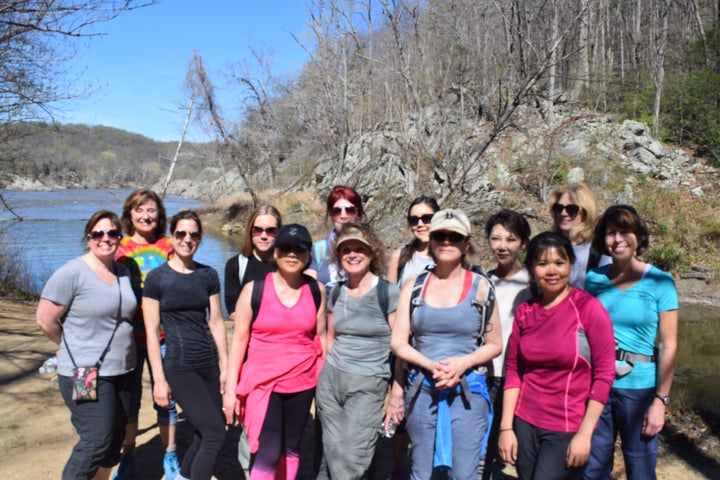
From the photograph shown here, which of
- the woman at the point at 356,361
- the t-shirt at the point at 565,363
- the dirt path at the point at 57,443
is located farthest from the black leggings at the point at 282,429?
the t-shirt at the point at 565,363

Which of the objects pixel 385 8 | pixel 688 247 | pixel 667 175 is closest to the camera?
pixel 385 8

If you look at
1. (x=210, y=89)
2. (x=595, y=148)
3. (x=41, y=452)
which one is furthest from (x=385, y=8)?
(x=210, y=89)

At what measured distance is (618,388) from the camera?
107 inches

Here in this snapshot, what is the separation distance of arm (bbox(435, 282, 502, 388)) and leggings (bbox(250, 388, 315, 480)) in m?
0.92

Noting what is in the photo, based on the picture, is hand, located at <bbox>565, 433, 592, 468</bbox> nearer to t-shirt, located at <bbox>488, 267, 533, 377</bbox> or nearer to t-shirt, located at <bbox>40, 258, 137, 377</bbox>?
t-shirt, located at <bbox>488, 267, 533, 377</bbox>

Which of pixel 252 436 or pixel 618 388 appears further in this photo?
pixel 252 436

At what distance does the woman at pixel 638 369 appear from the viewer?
2.69 m

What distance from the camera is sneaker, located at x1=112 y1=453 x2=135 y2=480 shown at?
366cm

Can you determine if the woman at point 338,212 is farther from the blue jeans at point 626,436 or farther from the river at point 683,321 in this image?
the blue jeans at point 626,436

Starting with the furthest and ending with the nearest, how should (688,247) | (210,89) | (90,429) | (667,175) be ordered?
1. (210,89)
2. (667,175)
3. (688,247)
4. (90,429)

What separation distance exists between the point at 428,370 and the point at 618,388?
1025mm

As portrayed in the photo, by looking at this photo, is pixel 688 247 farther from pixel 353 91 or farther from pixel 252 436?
pixel 252 436

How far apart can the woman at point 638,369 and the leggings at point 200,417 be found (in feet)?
6.94

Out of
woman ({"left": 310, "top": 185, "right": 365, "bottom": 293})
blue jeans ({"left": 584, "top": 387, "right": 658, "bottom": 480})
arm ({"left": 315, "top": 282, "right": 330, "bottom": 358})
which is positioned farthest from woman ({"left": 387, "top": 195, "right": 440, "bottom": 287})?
blue jeans ({"left": 584, "top": 387, "right": 658, "bottom": 480})
